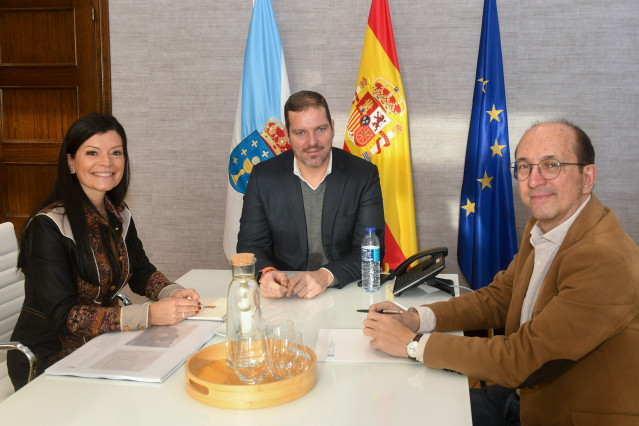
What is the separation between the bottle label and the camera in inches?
87.0

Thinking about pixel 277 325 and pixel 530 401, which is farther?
pixel 530 401

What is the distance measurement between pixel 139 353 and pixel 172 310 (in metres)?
0.23

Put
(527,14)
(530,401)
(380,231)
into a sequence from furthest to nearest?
(527,14) < (380,231) < (530,401)

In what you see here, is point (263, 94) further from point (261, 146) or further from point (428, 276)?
point (428, 276)

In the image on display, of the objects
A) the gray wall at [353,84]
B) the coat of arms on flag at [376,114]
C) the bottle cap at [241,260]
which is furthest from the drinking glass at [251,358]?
the gray wall at [353,84]

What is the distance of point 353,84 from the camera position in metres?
3.68

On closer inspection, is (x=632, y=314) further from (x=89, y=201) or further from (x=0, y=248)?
(x=0, y=248)

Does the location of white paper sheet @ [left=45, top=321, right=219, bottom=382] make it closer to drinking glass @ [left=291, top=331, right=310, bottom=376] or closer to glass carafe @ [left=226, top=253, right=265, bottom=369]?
glass carafe @ [left=226, top=253, right=265, bottom=369]

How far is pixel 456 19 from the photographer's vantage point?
→ 11.6 feet

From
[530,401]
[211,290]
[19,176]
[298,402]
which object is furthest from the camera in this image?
[19,176]

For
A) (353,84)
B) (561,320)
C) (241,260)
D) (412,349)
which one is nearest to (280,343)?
(241,260)

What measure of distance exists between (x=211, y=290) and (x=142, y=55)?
223 centimetres

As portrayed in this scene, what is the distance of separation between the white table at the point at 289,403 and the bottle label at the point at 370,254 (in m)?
0.77

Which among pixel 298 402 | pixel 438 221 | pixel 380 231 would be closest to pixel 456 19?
pixel 438 221
